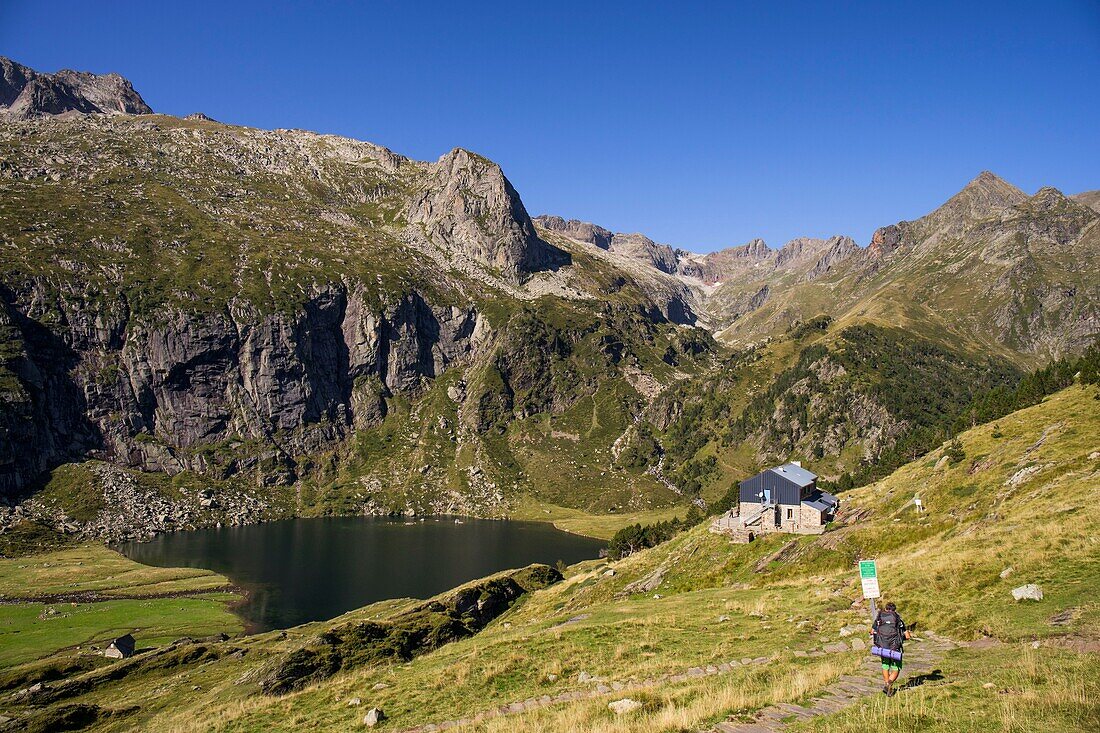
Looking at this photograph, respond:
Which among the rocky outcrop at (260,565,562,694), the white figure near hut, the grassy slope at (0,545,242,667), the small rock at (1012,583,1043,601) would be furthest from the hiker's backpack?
the grassy slope at (0,545,242,667)

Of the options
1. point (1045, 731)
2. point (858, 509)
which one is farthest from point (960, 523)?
point (1045, 731)

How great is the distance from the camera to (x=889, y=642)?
679 inches

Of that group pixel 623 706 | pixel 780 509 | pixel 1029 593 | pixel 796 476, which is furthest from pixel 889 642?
pixel 796 476

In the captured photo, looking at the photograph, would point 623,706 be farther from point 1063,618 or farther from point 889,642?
point 1063,618

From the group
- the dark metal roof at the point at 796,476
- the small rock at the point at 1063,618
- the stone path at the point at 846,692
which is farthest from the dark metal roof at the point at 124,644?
the small rock at the point at 1063,618

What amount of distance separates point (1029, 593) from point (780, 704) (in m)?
14.2

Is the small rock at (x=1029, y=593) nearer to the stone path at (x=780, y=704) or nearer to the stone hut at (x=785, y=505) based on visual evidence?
the stone path at (x=780, y=704)

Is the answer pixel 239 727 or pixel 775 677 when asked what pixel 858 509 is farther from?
pixel 239 727

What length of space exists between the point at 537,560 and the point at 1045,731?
15963 centimetres

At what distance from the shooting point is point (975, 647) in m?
21.2

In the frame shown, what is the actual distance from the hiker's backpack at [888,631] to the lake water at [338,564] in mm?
119590

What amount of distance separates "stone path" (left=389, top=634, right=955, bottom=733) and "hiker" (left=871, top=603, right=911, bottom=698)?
40.4 inches

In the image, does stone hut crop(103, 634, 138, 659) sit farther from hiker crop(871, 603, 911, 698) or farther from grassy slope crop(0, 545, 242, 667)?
hiker crop(871, 603, 911, 698)

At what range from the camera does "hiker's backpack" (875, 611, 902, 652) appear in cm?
1717
